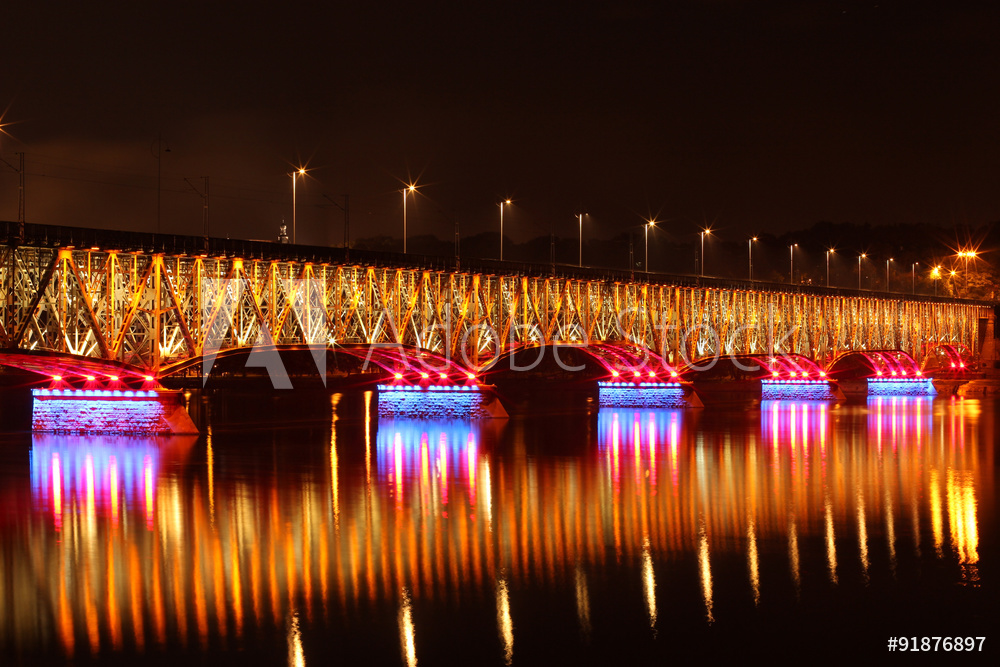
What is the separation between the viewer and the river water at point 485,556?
1652cm

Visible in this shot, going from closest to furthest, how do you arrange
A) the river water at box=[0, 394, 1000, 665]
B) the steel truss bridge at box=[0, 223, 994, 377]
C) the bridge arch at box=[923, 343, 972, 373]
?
the river water at box=[0, 394, 1000, 665], the steel truss bridge at box=[0, 223, 994, 377], the bridge arch at box=[923, 343, 972, 373]

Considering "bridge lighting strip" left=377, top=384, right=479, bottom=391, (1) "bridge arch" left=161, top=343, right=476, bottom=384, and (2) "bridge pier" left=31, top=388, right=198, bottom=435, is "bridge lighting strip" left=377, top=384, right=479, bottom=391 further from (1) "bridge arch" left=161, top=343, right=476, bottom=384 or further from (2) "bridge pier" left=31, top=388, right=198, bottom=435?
(2) "bridge pier" left=31, top=388, right=198, bottom=435

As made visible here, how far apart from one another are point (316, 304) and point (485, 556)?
39941mm

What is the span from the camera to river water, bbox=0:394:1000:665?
1652cm

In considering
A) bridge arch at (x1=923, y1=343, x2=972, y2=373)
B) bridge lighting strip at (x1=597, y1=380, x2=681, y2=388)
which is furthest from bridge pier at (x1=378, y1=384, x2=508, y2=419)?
bridge arch at (x1=923, y1=343, x2=972, y2=373)

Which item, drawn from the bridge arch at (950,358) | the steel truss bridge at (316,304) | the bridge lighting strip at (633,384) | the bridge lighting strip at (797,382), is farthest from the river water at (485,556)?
the bridge arch at (950,358)

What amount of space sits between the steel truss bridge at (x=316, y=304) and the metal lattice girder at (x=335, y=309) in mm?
78

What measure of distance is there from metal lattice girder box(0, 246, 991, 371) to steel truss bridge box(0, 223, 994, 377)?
8 centimetres

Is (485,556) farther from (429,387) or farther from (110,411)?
(429,387)

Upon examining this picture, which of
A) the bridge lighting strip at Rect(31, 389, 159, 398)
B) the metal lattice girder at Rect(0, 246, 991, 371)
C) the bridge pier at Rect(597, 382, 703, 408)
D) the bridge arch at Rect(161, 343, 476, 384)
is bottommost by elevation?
the bridge pier at Rect(597, 382, 703, 408)

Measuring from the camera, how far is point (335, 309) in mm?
62312

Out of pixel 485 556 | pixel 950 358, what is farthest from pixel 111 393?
pixel 950 358

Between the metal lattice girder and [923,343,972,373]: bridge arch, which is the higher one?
the metal lattice girder

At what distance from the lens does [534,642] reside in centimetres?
1639
